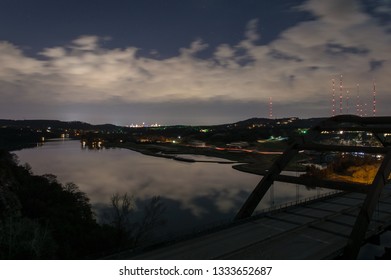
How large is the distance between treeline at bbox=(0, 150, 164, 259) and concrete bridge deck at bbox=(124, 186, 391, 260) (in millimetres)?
4466

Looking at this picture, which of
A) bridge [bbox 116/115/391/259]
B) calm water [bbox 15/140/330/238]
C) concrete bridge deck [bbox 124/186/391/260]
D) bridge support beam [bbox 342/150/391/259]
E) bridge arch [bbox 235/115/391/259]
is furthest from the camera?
calm water [bbox 15/140/330/238]

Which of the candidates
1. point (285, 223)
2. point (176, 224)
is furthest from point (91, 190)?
point (285, 223)

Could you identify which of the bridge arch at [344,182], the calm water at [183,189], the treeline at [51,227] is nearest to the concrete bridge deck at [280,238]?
the bridge arch at [344,182]

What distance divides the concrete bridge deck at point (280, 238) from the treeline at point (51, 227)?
4466mm

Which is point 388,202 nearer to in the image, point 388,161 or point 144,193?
point 388,161

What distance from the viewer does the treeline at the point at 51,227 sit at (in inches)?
690

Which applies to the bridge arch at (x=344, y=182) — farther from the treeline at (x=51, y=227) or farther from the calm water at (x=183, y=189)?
the treeline at (x=51, y=227)

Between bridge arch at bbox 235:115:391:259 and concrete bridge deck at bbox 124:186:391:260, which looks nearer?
concrete bridge deck at bbox 124:186:391:260

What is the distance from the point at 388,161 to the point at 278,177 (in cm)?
743

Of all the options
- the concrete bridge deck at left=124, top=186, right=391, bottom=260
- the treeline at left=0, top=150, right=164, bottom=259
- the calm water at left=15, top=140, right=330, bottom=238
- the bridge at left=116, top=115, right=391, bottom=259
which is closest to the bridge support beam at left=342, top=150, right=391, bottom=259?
the bridge at left=116, top=115, right=391, bottom=259

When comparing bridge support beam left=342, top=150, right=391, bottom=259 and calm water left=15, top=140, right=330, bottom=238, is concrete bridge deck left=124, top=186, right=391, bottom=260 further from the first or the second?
calm water left=15, top=140, right=330, bottom=238

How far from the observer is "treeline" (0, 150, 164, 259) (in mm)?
17516

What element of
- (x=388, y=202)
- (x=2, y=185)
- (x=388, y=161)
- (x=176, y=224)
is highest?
(x=388, y=161)

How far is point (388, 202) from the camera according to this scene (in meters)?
30.2
